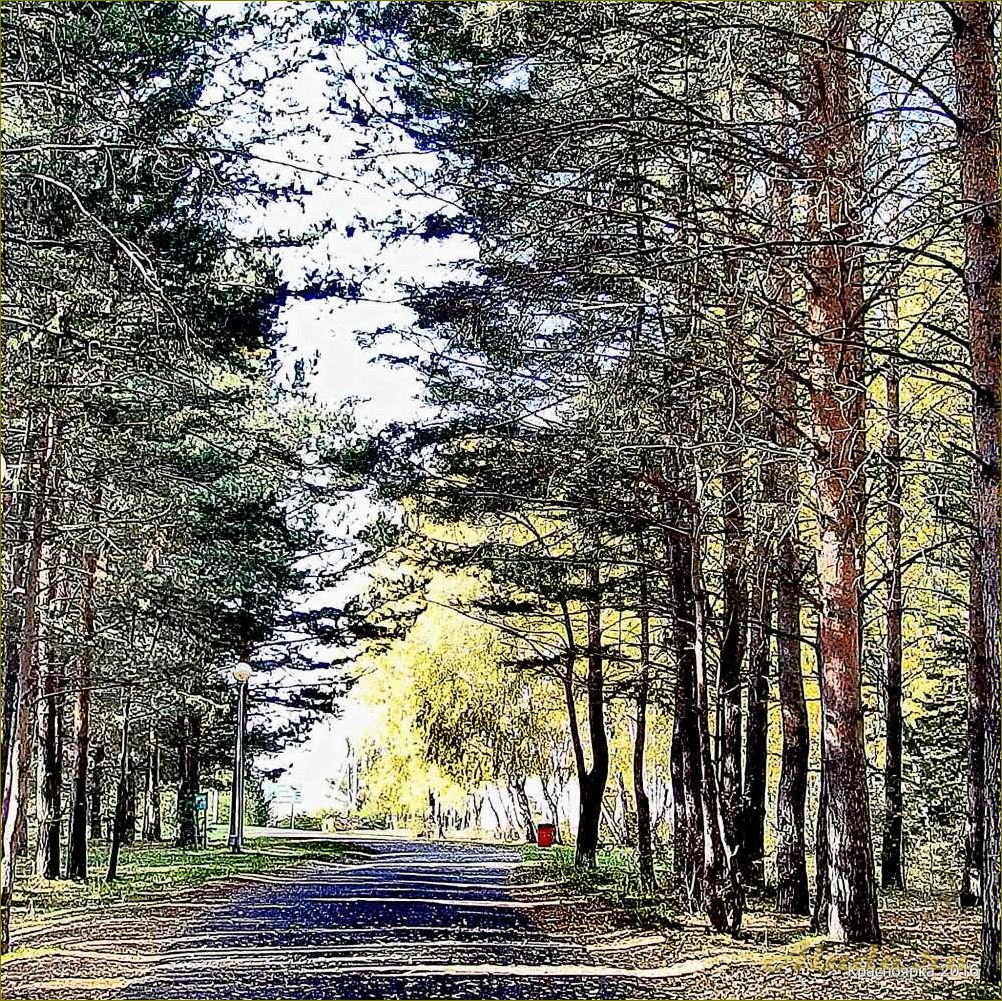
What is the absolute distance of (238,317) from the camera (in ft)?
41.7

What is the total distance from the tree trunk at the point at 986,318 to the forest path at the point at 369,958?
1.54m

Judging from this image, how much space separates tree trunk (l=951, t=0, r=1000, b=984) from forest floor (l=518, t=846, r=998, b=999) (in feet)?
3.04

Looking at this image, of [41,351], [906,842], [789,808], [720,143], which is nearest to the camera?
[720,143]

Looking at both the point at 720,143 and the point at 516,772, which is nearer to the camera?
the point at 720,143

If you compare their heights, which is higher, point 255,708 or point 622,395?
point 622,395

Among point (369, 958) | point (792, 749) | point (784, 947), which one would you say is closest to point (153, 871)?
point (369, 958)

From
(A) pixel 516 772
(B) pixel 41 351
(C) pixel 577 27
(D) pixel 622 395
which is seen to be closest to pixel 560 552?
(D) pixel 622 395

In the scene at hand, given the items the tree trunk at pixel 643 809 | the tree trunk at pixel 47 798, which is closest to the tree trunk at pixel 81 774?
the tree trunk at pixel 47 798

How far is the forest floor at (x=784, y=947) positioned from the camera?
313 inches

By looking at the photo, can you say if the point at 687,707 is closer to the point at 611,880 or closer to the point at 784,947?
the point at 784,947

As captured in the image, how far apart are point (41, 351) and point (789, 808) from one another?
7.62 metres

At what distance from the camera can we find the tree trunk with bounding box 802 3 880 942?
8.69 meters

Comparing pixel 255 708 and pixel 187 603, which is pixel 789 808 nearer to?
pixel 187 603

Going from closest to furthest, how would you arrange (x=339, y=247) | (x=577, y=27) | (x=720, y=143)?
(x=720, y=143), (x=577, y=27), (x=339, y=247)
